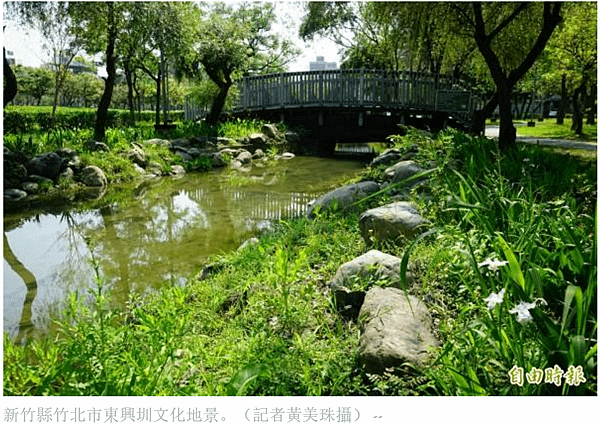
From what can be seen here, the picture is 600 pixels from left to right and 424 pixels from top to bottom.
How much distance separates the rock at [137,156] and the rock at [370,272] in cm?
944

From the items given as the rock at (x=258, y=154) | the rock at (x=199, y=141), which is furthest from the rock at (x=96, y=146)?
the rock at (x=258, y=154)

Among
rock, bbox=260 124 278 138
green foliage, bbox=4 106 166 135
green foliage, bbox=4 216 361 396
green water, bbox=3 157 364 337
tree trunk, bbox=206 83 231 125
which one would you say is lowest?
green water, bbox=3 157 364 337

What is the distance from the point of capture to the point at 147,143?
12930 millimetres

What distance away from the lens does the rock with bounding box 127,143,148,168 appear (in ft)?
38.6

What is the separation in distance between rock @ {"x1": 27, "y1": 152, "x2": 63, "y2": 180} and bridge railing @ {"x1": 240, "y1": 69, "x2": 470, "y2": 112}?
1010 cm

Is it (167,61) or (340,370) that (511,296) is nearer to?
(340,370)

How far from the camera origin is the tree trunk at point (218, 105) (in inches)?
705

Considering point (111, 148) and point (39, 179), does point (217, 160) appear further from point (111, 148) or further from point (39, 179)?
point (39, 179)

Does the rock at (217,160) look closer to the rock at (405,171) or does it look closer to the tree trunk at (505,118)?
the tree trunk at (505,118)

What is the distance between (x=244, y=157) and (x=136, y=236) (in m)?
8.26

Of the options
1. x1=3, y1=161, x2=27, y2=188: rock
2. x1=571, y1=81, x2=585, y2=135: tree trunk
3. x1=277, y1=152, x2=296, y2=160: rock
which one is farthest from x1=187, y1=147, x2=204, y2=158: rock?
x1=571, y1=81, x2=585, y2=135: tree trunk

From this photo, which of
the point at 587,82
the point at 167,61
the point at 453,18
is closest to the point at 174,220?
the point at 453,18

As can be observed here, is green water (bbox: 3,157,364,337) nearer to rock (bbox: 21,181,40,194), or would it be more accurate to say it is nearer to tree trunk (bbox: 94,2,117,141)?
rock (bbox: 21,181,40,194)
